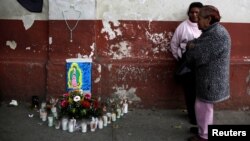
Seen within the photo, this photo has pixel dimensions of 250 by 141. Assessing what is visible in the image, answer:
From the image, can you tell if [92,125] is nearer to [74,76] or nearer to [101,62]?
[74,76]

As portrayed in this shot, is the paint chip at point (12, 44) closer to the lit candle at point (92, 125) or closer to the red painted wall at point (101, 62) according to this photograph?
the red painted wall at point (101, 62)

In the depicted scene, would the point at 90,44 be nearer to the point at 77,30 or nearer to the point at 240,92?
the point at 77,30

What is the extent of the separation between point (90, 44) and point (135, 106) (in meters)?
1.12

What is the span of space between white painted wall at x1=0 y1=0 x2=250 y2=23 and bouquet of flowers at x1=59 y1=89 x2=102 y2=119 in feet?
3.65

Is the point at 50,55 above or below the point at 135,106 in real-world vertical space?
above

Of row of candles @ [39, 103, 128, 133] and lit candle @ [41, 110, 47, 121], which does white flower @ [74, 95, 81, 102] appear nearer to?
row of candles @ [39, 103, 128, 133]

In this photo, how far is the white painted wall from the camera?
21.3 feet

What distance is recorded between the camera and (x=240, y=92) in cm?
679

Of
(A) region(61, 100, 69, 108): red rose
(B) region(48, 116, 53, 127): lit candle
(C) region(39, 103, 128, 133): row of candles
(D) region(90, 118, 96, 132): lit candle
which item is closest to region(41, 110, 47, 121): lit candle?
(C) region(39, 103, 128, 133): row of candles

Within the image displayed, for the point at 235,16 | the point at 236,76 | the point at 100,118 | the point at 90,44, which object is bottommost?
the point at 100,118

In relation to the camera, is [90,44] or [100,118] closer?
[100,118]

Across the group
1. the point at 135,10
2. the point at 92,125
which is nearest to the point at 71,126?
the point at 92,125

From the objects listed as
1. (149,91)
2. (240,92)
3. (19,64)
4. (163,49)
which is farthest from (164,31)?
(19,64)

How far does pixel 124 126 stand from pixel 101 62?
1014 mm
